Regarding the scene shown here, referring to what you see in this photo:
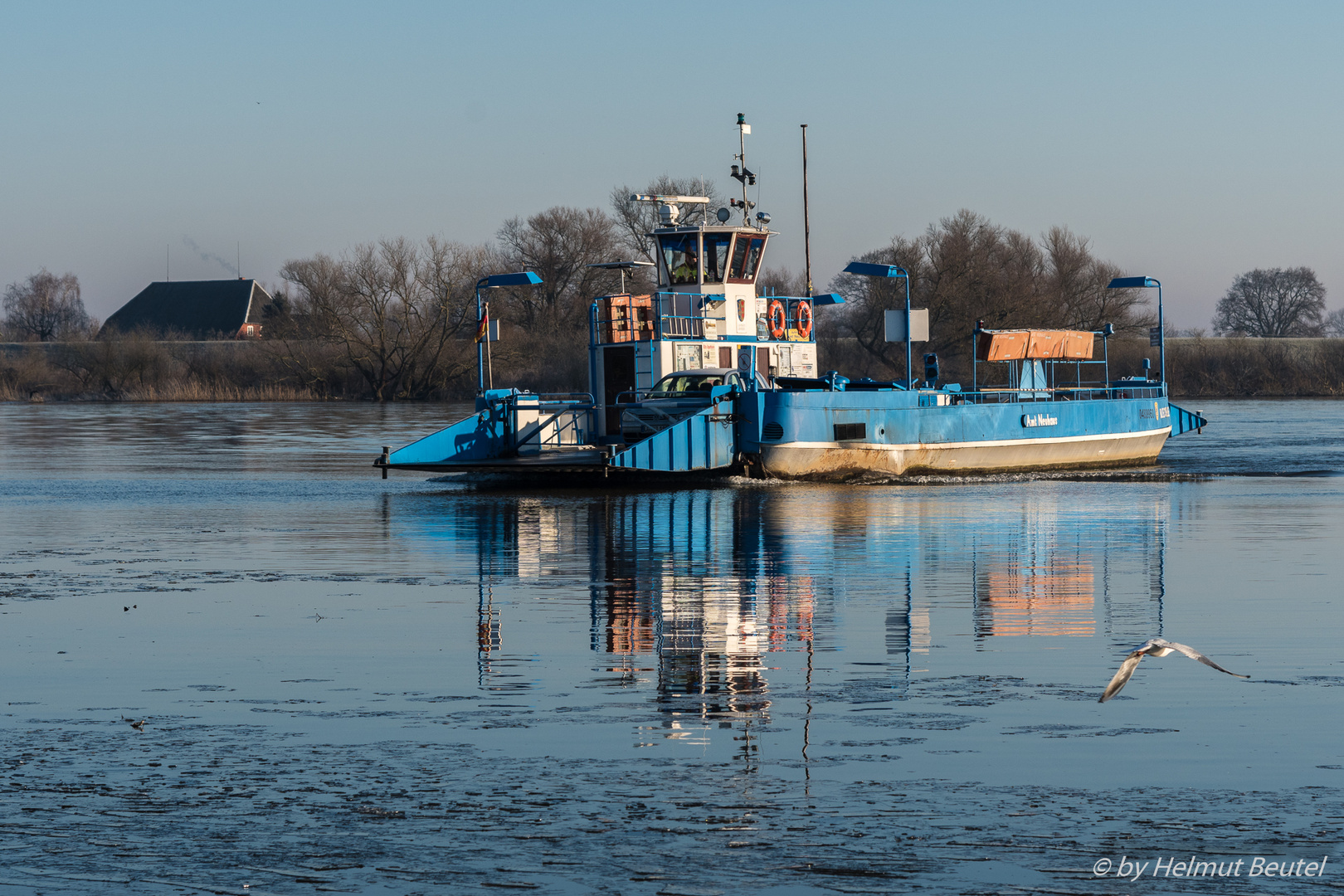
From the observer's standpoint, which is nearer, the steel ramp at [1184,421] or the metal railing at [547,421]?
the metal railing at [547,421]

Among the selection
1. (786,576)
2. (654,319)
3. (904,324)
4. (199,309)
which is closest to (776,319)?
(654,319)

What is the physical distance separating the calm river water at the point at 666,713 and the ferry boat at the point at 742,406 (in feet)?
28.9

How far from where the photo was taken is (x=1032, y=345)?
114 ft

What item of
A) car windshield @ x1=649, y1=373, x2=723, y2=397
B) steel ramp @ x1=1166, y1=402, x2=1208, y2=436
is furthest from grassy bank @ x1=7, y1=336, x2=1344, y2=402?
car windshield @ x1=649, y1=373, x2=723, y2=397

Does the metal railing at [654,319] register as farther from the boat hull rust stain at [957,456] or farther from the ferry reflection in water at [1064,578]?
the ferry reflection in water at [1064,578]

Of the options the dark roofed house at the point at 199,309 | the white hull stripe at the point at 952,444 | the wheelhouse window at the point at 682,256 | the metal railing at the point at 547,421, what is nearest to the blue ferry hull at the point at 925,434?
the white hull stripe at the point at 952,444

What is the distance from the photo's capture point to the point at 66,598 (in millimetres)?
13617

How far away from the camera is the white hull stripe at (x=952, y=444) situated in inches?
1137

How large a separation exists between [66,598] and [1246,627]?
32.9ft

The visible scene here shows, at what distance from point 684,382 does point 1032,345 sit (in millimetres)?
9311

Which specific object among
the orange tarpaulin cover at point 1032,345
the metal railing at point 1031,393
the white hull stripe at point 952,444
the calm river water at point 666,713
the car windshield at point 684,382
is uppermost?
the orange tarpaulin cover at point 1032,345

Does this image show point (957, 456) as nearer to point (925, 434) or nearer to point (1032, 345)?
point (925, 434)

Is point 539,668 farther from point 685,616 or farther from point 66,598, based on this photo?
point 66,598

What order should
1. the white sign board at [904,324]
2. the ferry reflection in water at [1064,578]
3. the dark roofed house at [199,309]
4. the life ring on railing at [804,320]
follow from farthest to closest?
1. the dark roofed house at [199,309]
2. the life ring on railing at [804,320]
3. the white sign board at [904,324]
4. the ferry reflection in water at [1064,578]
